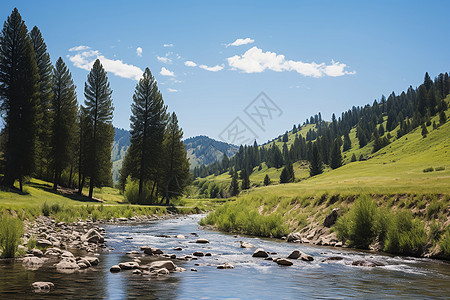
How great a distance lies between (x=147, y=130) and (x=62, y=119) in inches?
588

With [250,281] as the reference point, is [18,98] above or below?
above

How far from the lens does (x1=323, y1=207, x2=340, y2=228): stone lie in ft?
83.9

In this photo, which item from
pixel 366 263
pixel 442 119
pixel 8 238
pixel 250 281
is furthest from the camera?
pixel 442 119

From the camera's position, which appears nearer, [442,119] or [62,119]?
[62,119]

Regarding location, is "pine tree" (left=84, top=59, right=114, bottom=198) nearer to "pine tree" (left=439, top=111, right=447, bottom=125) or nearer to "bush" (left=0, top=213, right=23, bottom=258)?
"bush" (left=0, top=213, right=23, bottom=258)

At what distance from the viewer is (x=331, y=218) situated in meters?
25.7

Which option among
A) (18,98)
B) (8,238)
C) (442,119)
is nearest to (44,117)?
(18,98)

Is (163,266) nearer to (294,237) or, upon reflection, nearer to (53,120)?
(294,237)

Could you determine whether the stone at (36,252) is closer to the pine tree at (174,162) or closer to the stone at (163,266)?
the stone at (163,266)

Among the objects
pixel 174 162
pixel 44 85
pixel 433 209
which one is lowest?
pixel 433 209

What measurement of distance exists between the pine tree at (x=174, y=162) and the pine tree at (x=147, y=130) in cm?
436

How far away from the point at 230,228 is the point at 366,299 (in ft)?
79.8

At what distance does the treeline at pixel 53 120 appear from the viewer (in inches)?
1750

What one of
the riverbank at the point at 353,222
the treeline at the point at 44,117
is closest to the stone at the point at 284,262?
the riverbank at the point at 353,222
